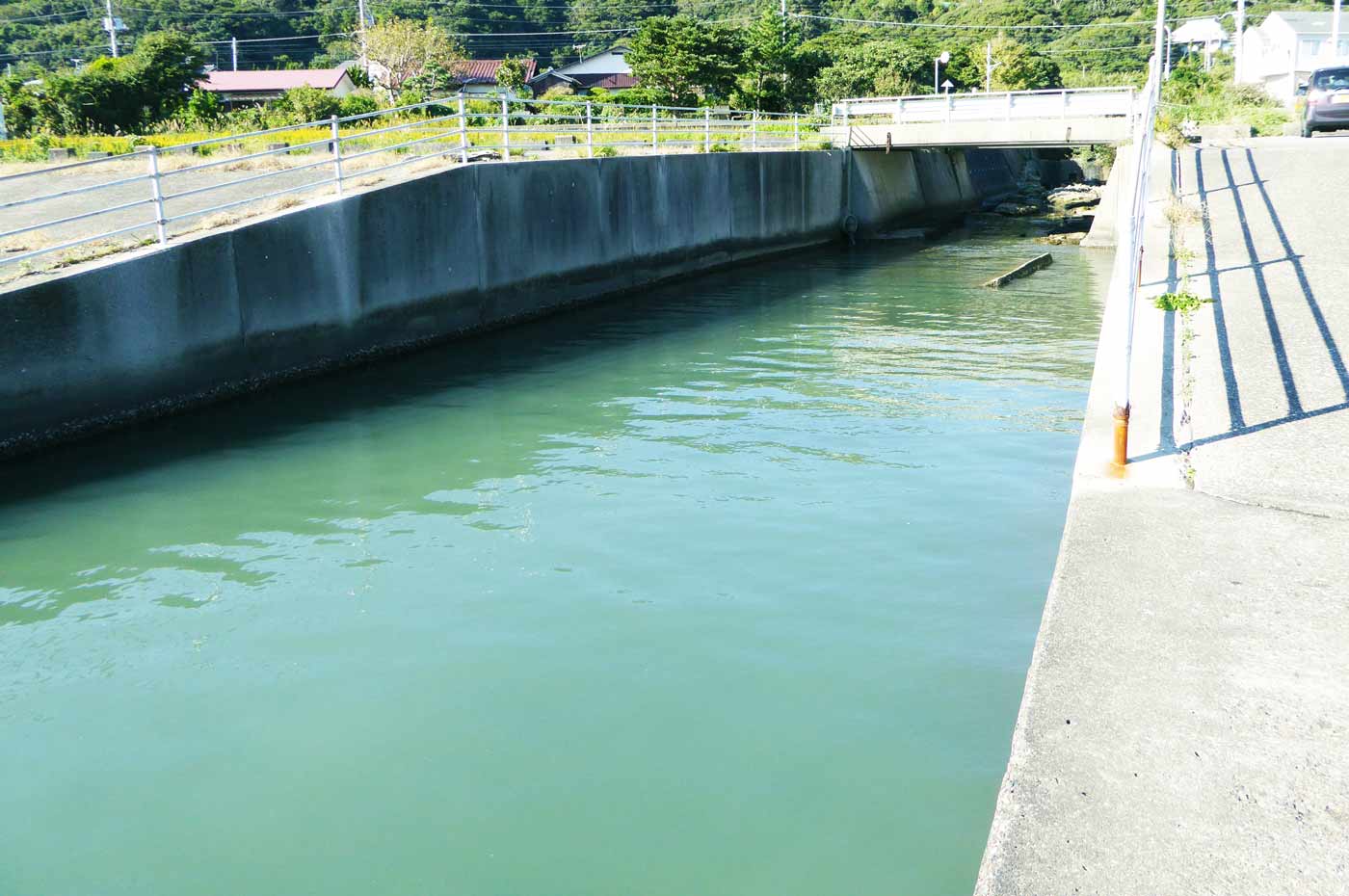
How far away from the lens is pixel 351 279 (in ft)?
52.3

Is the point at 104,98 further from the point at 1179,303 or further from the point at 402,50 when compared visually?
the point at 1179,303

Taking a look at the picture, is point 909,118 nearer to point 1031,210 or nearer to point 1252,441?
point 1031,210

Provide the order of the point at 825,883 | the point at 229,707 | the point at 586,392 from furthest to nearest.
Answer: the point at 586,392 → the point at 229,707 → the point at 825,883

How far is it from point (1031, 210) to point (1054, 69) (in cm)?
4846

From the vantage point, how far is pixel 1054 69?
88250mm

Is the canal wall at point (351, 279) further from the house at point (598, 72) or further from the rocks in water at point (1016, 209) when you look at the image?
the house at point (598, 72)

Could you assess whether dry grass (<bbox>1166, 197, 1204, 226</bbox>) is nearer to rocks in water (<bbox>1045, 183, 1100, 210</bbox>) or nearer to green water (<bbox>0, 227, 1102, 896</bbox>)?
green water (<bbox>0, 227, 1102, 896</bbox>)

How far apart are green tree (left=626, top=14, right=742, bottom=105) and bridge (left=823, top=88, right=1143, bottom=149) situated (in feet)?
33.8

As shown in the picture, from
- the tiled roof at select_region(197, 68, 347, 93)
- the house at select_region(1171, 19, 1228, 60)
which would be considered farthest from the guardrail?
the house at select_region(1171, 19, 1228, 60)

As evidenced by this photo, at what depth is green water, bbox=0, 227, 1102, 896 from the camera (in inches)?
202

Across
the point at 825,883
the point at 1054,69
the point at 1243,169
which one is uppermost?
the point at 1054,69

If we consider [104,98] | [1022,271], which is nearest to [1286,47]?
[1022,271]

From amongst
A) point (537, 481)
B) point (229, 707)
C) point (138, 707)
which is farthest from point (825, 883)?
point (537, 481)

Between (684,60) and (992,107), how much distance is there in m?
14.6
